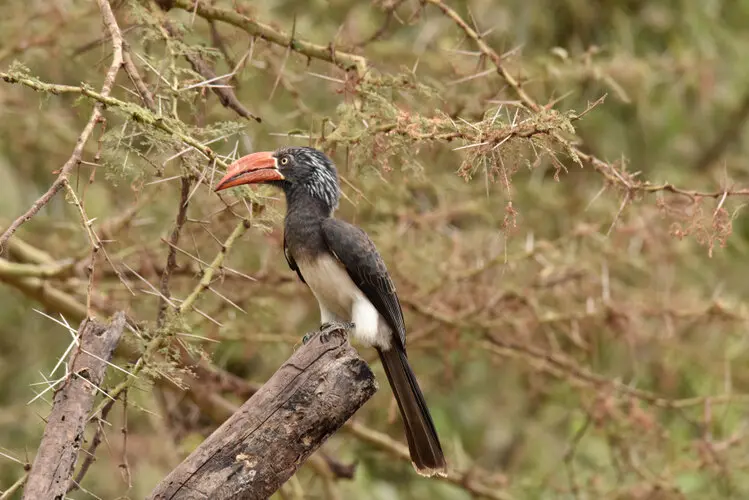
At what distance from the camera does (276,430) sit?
3.11m

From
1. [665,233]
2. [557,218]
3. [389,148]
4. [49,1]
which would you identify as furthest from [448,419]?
[389,148]

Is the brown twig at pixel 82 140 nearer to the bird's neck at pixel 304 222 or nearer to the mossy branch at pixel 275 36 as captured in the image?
the mossy branch at pixel 275 36

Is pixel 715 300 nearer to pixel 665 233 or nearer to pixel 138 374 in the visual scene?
pixel 665 233

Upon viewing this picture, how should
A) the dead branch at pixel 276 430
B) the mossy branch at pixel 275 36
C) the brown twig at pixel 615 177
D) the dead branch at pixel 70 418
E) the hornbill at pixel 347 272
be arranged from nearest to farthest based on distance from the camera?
1. the dead branch at pixel 70 418
2. the dead branch at pixel 276 430
3. the brown twig at pixel 615 177
4. the mossy branch at pixel 275 36
5. the hornbill at pixel 347 272

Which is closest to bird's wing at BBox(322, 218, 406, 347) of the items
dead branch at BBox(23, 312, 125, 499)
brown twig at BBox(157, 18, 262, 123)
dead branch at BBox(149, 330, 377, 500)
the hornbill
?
the hornbill

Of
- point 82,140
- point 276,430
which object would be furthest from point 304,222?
point 82,140

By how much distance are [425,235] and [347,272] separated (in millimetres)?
1452

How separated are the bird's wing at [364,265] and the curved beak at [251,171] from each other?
12.6 inches

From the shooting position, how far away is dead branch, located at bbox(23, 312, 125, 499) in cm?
291

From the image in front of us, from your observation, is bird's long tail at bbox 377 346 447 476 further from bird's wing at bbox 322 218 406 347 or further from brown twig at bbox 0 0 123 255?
brown twig at bbox 0 0 123 255

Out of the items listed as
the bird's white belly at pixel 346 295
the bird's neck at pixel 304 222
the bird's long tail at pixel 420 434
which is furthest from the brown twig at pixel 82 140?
the bird's long tail at pixel 420 434

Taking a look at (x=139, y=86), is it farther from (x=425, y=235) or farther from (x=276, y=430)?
(x=425, y=235)

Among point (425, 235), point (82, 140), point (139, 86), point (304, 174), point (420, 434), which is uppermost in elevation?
point (425, 235)

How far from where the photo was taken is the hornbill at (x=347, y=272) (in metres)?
4.32
